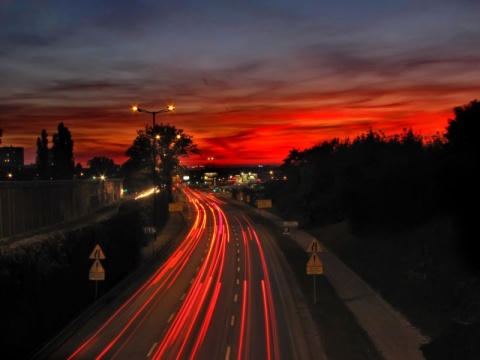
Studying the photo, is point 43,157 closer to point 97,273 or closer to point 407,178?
point 407,178

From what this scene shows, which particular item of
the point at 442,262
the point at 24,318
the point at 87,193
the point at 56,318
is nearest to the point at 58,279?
the point at 56,318

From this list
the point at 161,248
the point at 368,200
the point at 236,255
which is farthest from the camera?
the point at 161,248

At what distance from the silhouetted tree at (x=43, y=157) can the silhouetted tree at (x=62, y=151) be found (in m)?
6.15

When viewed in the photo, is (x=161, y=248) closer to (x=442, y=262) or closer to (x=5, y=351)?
(x=442, y=262)

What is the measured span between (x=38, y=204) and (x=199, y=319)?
1632 centimetres

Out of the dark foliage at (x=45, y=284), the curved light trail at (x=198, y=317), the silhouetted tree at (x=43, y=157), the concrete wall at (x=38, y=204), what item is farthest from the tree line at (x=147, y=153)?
the dark foliage at (x=45, y=284)

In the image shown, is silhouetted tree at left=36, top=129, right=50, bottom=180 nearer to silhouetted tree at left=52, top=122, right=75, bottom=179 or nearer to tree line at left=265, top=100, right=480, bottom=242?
silhouetted tree at left=52, top=122, right=75, bottom=179

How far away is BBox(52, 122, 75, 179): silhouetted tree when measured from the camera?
10212 cm

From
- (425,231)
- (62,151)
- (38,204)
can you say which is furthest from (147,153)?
(425,231)

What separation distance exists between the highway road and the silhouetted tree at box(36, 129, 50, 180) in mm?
79651

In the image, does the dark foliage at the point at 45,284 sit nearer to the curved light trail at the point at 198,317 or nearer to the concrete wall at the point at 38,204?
the curved light trail at the point at 198,317

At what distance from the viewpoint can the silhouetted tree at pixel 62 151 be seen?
4021 inches

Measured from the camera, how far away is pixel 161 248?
144ft

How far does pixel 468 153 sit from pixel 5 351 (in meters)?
21.7
